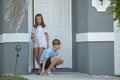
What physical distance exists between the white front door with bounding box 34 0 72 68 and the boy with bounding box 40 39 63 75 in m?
1.44

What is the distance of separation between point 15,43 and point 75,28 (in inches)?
87.3

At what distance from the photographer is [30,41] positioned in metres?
12.9

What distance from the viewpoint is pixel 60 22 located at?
13.5m

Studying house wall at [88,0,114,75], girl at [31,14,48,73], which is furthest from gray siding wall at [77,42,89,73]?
girl at [31,14,48,73]

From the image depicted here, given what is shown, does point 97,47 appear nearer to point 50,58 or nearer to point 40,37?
point 50,58

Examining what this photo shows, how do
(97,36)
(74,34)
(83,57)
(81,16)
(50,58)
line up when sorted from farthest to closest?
(74,34) → (81,16) → (83,57) → (97,36) → (50,58)

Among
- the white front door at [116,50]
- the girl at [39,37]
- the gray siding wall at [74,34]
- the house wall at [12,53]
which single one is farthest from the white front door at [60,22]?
the white front door at [116,50]

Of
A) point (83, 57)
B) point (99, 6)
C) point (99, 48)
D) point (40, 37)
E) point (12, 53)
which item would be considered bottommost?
point (83, 57)

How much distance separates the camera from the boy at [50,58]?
11.9 m

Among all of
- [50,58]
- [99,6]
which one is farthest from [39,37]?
[99,6]

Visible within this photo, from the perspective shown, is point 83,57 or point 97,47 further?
point 83,57

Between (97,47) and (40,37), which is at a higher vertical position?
(40,37)

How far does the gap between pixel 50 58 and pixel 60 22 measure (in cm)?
193

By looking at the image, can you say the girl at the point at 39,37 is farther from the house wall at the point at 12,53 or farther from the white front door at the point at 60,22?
the white front door at the point at 60,22
